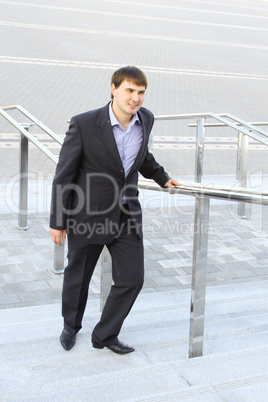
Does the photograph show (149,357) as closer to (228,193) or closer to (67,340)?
(67,340)

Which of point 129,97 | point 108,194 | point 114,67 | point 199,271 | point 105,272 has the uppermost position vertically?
point 114,67

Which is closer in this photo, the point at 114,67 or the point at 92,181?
the point at 92,181

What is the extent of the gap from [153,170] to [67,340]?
2.87ft

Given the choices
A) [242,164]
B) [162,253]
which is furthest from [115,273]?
[242,164]

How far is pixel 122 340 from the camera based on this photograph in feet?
8.34

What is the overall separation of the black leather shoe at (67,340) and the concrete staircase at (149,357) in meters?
0.03

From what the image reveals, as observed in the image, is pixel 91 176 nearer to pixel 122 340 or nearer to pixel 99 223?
pixel 99 223

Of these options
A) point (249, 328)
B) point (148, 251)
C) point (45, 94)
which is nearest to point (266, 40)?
point (45, 94)

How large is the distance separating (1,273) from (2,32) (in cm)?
1500

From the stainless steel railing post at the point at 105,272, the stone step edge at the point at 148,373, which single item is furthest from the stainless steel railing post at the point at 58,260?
the stone step edge at the point at 148,373

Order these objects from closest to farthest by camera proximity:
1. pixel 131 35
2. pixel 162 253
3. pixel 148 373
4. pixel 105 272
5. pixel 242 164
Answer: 1. pixel 148 373
2. pixel 105 272
3. pixel 162 253
4. pixel 242 164
5. pixel 131 35

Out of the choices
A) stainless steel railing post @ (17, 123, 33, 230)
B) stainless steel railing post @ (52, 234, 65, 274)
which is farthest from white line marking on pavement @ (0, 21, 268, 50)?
stainless steel railing post @ (52, 234, 65, 274)

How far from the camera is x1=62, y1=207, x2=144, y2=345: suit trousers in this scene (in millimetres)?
2379

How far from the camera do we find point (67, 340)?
8.13 feet
